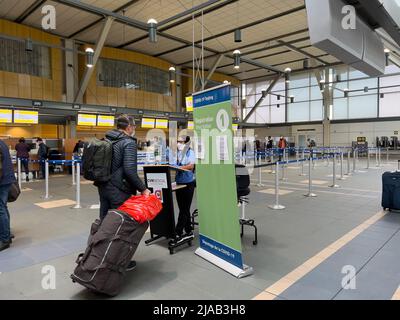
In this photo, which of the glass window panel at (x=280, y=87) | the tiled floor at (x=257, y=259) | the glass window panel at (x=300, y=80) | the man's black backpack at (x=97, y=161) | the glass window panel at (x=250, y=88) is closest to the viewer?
the tiled floor at (x=257, y=259)

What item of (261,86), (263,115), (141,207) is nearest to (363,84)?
(261,86)

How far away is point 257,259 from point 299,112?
85.1 ft

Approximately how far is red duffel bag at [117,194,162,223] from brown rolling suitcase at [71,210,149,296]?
0.20ft

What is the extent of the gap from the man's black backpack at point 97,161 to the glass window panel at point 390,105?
24.9 metres

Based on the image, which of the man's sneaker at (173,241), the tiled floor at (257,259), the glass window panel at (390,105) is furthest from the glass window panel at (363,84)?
the man's sneaker at (173,241)

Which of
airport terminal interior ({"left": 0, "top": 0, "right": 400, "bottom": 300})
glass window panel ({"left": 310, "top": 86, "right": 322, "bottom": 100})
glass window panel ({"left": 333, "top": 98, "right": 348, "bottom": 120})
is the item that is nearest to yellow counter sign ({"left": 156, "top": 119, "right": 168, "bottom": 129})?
airport terminal interior ({"left": 0, "top": 0, "right": 400, "bottom": 300})

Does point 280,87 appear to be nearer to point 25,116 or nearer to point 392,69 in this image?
point 392,69

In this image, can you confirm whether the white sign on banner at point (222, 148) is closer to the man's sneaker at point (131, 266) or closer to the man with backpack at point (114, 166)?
the man with backpack at point (114, 166)

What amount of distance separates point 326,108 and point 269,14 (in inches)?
530

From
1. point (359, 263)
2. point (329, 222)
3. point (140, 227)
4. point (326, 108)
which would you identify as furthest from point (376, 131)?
point (140, 227)

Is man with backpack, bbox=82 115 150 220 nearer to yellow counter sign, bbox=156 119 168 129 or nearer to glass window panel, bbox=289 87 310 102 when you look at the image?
yellow counter sign, bbox=156 119 168 129

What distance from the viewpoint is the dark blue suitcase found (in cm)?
532

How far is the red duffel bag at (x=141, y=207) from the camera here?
2.70 meters

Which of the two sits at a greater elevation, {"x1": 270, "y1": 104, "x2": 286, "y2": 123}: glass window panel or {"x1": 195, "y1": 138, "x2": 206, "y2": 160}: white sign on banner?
{"x1": 270, "y1": 104, "x2": 286, "y2": 123}: glass window panel
